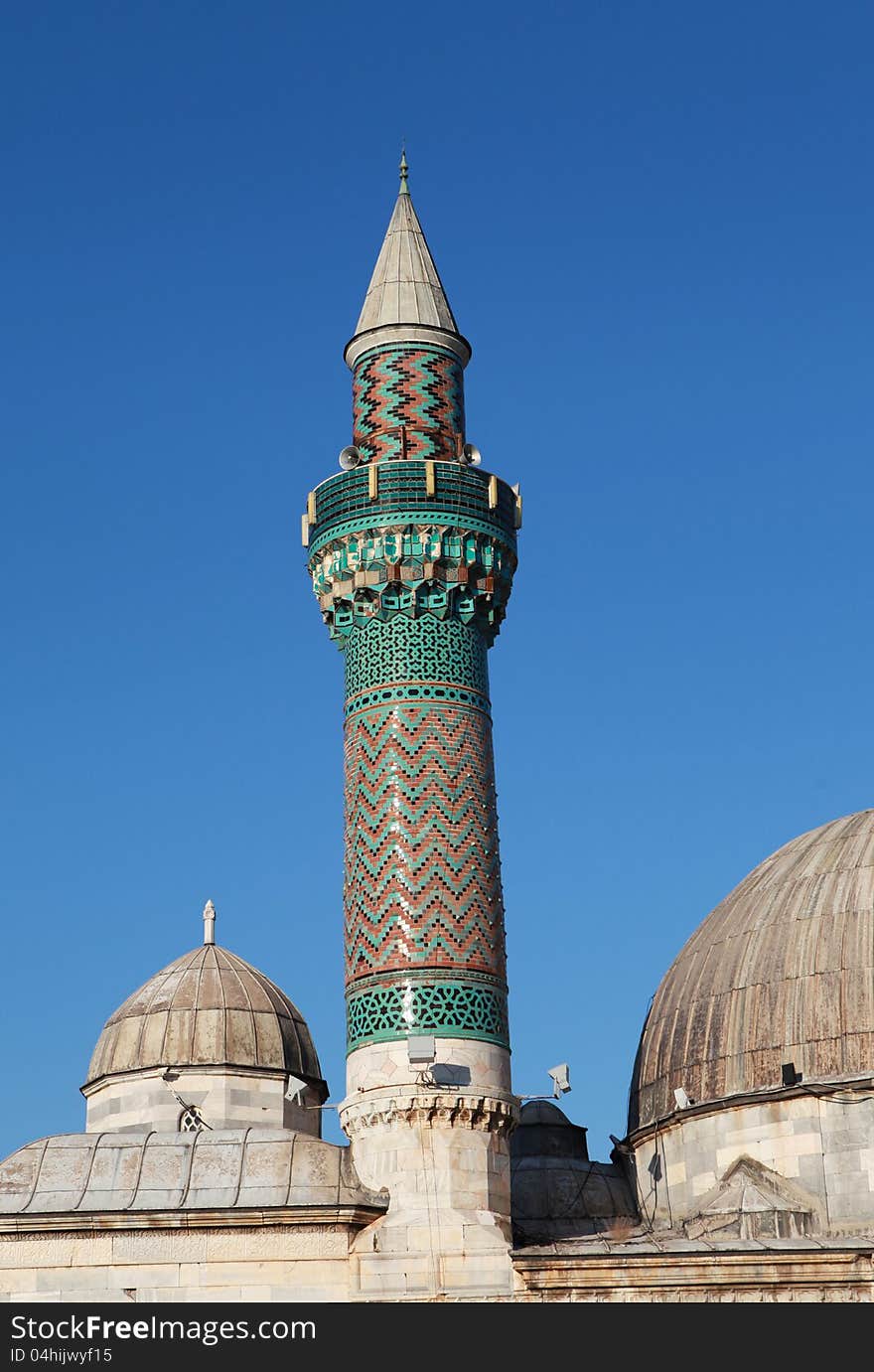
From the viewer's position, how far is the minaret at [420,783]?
19031 mm

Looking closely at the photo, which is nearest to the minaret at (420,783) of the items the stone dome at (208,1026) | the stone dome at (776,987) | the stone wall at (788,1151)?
the stone wall at (788,1151)

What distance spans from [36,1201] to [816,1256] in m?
6.87

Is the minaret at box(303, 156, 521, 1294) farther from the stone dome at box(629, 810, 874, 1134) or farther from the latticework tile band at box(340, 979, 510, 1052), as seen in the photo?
the stone dome at box(629, 810, 874, 1134)

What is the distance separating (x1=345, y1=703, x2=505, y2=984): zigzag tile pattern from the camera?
19.7 meters

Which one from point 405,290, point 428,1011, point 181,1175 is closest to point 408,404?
point 405,290

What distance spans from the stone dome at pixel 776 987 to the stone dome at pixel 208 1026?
13.3ft

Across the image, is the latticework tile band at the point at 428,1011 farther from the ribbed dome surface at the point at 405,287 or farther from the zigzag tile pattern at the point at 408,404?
the ribbed dome surface at the point at 405,287

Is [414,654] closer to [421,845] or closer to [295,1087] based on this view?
[421,845]

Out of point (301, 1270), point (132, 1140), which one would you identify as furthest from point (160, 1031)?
point (301, 1270)

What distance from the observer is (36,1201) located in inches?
749

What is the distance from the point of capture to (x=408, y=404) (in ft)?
71.3
